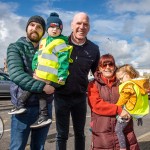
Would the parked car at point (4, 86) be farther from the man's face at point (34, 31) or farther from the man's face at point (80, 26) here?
the man's face at point (34, 31)

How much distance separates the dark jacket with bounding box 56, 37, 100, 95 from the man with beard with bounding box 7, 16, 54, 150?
2.24 ft

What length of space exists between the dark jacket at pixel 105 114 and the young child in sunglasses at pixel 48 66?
488mm

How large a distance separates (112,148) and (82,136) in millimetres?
790

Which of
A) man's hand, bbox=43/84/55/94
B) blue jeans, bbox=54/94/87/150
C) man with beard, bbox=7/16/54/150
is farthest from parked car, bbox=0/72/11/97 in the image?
man's hand, bbox=43/84/55/94

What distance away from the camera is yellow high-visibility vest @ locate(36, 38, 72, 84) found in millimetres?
3449

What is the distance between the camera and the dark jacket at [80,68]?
4.30 m

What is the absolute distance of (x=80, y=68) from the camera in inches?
172

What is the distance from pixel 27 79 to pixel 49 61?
39 centimetres

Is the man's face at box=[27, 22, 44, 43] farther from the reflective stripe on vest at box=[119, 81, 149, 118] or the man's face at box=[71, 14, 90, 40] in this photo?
the reflective stripe on vest at box=[119, 81, 149, 118]

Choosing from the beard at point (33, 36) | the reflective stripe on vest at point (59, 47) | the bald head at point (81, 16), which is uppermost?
the bald head at point (81, 16)

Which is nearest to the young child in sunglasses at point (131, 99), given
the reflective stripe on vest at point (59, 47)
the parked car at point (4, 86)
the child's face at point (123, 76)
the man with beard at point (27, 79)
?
the child's face at point (123, 76)

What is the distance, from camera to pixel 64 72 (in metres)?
3.71

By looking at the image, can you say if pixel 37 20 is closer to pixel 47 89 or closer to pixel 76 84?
pixel 47 89

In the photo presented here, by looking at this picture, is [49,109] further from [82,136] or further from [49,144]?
[49,144]
